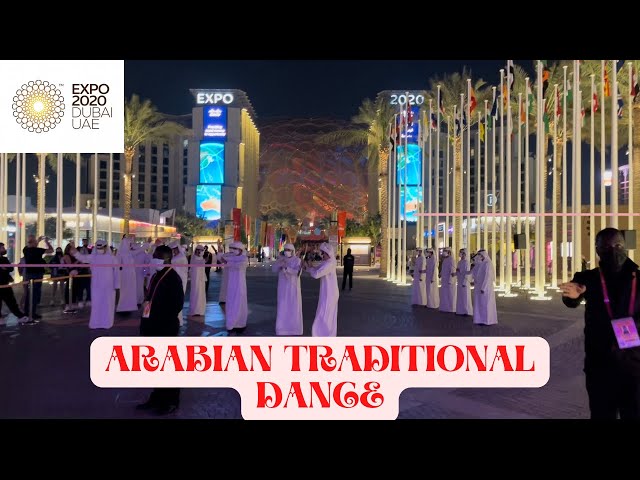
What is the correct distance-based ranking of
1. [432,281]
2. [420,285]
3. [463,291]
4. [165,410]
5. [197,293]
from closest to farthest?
1. [165,410]
2. [197,293]
3. [463,291]
4. [432,281]
5. [420,285]

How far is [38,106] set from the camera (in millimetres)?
8781

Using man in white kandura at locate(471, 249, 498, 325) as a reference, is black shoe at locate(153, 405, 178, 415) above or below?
below

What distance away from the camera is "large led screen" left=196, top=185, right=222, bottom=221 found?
99812 millimetres

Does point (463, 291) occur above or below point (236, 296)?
below

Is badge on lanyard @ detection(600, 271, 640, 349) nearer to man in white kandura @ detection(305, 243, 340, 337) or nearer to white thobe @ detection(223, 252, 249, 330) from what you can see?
man in white kandura @ detection(305, 243, 340, 337)

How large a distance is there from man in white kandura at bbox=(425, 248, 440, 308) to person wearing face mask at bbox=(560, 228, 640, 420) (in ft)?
43.7

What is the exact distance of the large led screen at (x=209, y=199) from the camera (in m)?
99.8

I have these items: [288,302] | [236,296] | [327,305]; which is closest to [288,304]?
[288,302]

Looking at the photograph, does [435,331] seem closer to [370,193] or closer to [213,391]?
[213,391]

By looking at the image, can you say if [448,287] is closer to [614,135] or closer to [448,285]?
[448,285]

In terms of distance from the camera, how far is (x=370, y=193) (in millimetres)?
112938

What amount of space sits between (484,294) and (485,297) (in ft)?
0.24

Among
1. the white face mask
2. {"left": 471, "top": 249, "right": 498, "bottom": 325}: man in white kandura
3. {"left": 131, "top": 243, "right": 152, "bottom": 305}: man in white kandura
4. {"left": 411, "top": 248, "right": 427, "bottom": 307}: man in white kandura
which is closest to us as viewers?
the white face mask

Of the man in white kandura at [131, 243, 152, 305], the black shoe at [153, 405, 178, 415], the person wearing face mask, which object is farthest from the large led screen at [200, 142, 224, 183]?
the person wearing face mask
